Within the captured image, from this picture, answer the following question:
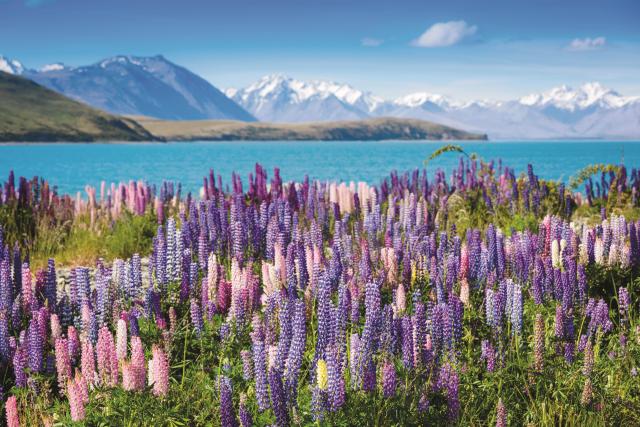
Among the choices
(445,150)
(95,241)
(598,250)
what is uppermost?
(445,150)

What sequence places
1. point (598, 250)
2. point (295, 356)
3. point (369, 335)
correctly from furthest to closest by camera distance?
point (598, 250)
point (369, 335)
point (295, 356)

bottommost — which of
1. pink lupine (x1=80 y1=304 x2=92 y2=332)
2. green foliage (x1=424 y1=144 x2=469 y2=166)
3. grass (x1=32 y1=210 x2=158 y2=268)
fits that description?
grass (x1=32 y1=210 x2=158 y2=268)

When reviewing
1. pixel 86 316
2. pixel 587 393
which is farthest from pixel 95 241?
pixel 587 393

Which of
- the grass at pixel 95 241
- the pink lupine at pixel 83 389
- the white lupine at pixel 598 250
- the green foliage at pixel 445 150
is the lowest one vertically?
the grass at pixel 95 241

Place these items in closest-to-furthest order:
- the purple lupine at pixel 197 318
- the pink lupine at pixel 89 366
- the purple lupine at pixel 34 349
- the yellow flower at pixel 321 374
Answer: the yellow flower at pixel 321 374 → the pink lupine at pixel 89 366 → the purple lupine at pixel 34 349 → the purple lupine at pixel 197 318

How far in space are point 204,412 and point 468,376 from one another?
6.59ft

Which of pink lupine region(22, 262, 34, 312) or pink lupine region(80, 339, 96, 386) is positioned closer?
pink lupine region(80, 339, 96, 386)

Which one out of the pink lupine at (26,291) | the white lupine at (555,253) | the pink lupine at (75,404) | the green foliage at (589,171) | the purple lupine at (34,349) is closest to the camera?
the pink lupine at (75,404)

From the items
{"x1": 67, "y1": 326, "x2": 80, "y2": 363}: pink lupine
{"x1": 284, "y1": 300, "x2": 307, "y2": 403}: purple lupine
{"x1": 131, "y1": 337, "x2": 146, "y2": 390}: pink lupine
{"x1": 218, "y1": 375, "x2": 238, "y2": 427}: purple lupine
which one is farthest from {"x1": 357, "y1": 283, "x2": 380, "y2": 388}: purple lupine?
{"x1": 67, "y1": 326, "x2": 80, "y2": 363}: pink lupine

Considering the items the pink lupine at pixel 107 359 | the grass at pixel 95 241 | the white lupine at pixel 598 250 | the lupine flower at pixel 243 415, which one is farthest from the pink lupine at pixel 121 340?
the grass at pixel 95 241

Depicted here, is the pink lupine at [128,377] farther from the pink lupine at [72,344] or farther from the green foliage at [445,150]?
the green foliage at [445,150]

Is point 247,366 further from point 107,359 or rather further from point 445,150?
point 445,150

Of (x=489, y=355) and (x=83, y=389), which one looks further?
(x=489, y=355)

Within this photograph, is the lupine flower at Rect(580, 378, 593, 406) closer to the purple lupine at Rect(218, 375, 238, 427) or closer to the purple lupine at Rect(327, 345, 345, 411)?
the purple lupine at Rect(327, 345, 345, 411)
